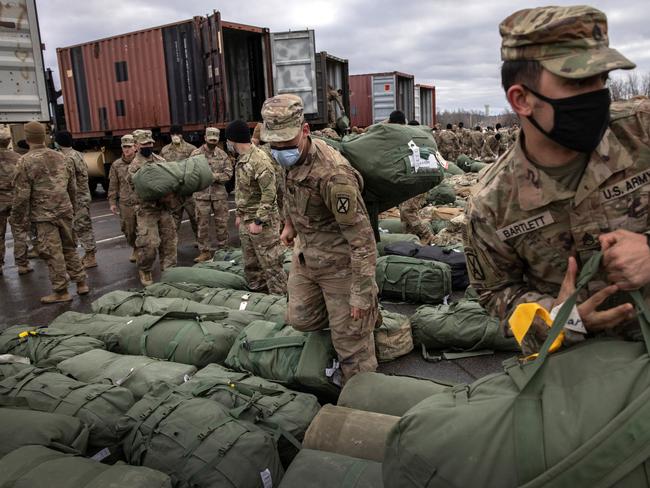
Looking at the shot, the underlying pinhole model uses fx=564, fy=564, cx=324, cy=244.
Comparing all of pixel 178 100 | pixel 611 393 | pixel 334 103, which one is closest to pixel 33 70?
pixel 611 393

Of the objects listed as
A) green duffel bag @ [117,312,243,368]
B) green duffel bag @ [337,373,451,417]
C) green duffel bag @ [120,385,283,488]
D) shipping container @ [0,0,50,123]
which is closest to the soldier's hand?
green duffel bag @ [337,373,451,417]

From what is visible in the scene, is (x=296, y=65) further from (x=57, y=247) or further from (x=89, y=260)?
(x=57, y=247)

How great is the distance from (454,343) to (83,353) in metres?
2.56

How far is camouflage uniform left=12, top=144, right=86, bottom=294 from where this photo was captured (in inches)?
241

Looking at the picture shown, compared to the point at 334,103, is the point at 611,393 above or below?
below

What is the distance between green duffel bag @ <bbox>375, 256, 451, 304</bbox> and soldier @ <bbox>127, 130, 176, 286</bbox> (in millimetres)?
2808

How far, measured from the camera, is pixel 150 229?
6582 millimetres

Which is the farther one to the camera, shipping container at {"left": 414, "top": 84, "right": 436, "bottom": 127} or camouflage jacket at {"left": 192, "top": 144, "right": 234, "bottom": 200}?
shipping container at {"left": 414, "top": 84, "right": 436, "bottom": 127}

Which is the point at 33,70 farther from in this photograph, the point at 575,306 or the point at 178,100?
the point at 178,100

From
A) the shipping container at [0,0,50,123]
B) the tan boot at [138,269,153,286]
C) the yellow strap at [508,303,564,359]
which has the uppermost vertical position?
the shipping container at [0,0,50,123]

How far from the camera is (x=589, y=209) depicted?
5.12 feet

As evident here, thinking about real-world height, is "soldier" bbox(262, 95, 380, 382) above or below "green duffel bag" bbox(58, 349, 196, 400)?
above

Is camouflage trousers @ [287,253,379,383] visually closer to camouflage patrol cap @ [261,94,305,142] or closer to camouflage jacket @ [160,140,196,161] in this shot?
camouflage patrol cap @ [261,94,305,142]

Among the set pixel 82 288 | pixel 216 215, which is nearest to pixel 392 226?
pixel 216 215
